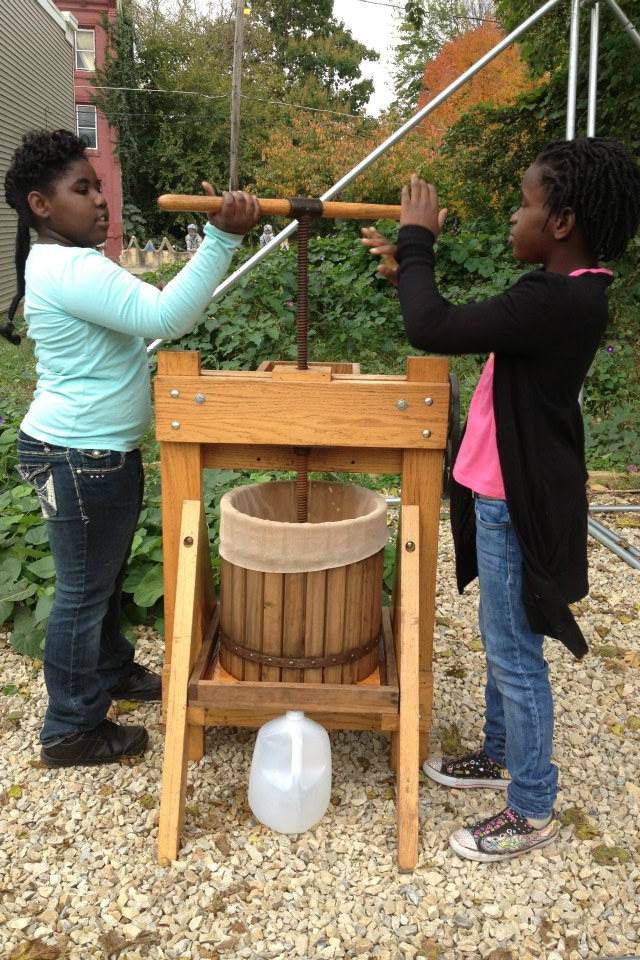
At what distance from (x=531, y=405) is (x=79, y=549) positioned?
121 cm

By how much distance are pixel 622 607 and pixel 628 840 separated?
5.15 feet

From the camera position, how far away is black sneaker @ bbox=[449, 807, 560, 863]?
2.00m

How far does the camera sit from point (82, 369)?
2.00 m

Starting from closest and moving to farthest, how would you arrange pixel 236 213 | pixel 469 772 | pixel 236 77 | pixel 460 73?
pixel 236 213 < pixel 469 772 < pixel 236 77 < pixel 460 73

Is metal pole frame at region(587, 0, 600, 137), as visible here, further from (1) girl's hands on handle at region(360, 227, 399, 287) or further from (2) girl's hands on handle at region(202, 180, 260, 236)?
(2) girl's hands on handle at region(202, 180, 260, 236)

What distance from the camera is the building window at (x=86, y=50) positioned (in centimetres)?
2597

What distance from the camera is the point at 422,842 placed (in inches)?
82.0

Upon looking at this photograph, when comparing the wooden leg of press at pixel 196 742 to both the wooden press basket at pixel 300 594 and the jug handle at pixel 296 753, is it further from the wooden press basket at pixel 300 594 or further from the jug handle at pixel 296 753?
the jug handle at pixel 296 753

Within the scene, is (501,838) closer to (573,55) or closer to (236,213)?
(236,213)

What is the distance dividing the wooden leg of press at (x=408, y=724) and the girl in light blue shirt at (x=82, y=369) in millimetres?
796

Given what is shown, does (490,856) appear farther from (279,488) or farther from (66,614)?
(66,614)

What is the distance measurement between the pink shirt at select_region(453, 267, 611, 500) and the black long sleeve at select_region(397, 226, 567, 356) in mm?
199

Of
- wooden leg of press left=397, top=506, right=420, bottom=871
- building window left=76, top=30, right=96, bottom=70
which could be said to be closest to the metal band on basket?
wooden leg of press left=397, top=506, right=420, bottom=871

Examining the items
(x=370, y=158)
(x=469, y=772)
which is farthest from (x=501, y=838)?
(x=370, y=158)
